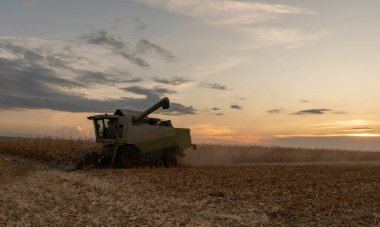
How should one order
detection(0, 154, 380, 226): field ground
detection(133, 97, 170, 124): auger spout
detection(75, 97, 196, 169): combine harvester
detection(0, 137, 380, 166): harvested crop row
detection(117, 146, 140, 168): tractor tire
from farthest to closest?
detection(0, 137, 380, 166): harvested crop row, detection(133, 97, 170, 124): auger spout, detection(75, 97, 196, 169): combine harvester, detection(117, 146, 140, 168): tractor tire, detection(0, 154, 380, 226): field ground

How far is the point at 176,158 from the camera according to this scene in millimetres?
26109

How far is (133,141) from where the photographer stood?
79.3ft

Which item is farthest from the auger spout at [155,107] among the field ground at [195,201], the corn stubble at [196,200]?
the field ground at [195,201]

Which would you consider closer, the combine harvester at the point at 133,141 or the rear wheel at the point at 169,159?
the combine harvester at the point at 133,141

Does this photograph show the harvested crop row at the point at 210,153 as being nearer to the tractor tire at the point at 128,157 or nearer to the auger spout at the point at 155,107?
the tractor tire at the point at 128,157

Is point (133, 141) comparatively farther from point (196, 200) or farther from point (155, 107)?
point (196, 200)

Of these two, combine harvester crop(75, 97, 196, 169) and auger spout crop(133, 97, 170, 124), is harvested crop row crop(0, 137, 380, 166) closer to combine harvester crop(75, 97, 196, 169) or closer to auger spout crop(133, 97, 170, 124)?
combine harvester crop(75, 97, 196, 169)

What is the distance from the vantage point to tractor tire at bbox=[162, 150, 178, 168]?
2573 cm

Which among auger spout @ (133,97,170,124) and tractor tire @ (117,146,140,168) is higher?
auger spout @ (133,97,170,124)

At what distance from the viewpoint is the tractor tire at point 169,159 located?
1013 inches

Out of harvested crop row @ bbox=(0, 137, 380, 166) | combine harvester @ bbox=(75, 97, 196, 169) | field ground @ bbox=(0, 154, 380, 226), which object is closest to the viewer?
field ground @ bbox=(0, 154, 380, 226)

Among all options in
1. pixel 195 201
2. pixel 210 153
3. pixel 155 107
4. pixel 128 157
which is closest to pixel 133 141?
pixel 128 157

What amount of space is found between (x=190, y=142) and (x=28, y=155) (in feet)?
45.8

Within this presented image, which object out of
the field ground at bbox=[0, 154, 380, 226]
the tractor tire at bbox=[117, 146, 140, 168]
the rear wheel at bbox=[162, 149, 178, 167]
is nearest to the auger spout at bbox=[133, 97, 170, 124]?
the tractor tire at bbox=[117, 146, 140, 168]
